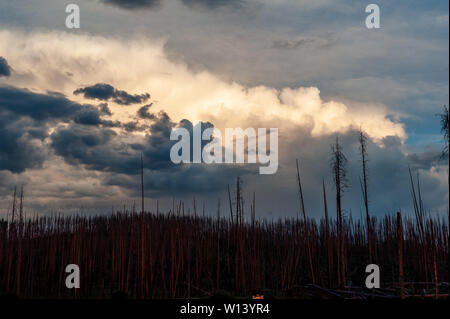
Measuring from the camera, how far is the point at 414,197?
5.86m

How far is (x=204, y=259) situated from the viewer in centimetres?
720

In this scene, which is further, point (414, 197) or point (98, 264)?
point (98, 264)

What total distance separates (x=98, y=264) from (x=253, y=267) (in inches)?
118

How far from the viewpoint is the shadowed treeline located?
621 cm

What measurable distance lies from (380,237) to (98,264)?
5868mm

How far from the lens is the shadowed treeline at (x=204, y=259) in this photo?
6.21 m

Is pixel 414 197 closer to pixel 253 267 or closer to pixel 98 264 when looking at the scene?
pixel 253 267
